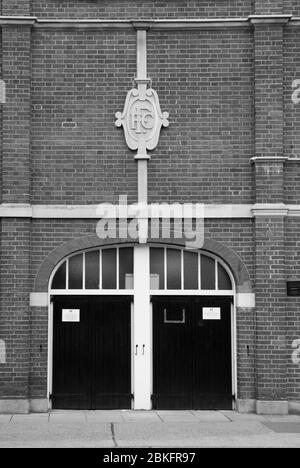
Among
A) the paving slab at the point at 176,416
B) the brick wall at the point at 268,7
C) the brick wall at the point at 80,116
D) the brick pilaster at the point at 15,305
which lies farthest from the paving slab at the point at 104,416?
the brick wall at the point at 268,7

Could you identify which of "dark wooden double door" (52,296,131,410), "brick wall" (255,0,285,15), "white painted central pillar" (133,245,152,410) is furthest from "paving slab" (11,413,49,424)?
"brick wall" (255,0,285,15)

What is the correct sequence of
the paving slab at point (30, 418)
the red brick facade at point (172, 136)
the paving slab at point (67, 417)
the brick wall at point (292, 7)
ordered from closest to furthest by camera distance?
the paving slab at point (30, 418) < the paving slab at point (67, 417) < the red brick facade at point (172, 136) < the brick wall at point (292, 7)

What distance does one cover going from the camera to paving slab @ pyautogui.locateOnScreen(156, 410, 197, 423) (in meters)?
12.8

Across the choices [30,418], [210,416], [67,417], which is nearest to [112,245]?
[67,417]

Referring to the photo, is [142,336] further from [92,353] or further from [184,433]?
[184,433]

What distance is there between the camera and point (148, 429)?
11883 mm

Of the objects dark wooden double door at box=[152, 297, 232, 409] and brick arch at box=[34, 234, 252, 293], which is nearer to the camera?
brick arch at box=[34, 234, 252, 293]

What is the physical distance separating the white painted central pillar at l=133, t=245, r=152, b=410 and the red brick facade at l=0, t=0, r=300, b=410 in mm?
1255

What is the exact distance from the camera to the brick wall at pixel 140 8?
549 inches

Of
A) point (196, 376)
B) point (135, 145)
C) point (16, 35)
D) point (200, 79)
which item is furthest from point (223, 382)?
point (16, 35)

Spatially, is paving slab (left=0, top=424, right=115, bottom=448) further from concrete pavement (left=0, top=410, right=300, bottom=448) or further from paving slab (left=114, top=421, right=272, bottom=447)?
paving slab (left=114, top=421, right=272, bottom=447)

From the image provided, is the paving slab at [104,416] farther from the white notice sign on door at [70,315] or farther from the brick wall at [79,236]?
the white notice sign on door at [70,315]

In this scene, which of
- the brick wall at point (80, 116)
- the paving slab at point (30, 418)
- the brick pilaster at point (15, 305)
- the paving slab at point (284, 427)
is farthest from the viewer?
the brick wall at point (80, 116)

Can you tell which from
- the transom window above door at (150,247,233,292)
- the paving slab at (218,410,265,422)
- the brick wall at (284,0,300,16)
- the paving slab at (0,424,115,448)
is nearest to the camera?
the paving slab at (0,424,115,448)
